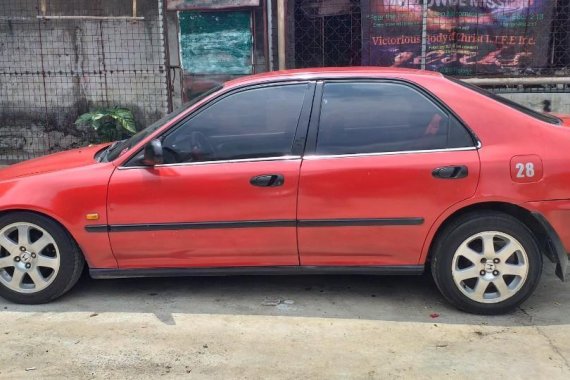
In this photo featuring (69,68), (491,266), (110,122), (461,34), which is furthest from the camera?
(69,68)

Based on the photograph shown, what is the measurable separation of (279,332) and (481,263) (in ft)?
4.57

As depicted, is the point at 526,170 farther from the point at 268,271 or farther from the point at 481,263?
the point at 268,271

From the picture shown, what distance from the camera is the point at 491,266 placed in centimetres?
367

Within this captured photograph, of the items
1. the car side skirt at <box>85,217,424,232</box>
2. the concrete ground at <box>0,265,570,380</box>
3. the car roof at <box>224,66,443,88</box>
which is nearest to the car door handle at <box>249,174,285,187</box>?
the car side skirt at <box>85,217,424,232</box>

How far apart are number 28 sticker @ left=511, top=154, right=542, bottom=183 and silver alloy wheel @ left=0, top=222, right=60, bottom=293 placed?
310 centimetres

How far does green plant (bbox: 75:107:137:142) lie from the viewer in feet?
25.8

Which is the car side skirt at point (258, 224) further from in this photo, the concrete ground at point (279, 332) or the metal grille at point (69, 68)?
the metal grille at point (69, 68)

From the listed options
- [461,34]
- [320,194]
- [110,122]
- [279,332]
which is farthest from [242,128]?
[461,34]

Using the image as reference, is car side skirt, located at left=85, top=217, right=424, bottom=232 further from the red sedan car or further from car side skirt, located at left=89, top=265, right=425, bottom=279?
car side skirt, located at left=89, top=265, right=425, bottom=279

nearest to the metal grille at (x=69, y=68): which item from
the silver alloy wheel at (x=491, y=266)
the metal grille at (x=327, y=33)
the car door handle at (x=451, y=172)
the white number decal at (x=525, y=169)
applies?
the metal grille at (x=327, y=33)

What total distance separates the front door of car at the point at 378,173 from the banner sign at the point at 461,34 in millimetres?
4278

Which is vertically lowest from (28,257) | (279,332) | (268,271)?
(279,332)

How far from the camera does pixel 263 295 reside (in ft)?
13.5

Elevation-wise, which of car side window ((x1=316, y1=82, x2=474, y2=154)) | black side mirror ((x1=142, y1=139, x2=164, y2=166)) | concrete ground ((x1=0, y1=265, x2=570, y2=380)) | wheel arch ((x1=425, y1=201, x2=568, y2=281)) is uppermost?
car side window ((x1=316, y1=82, x2=474, y2=154))
